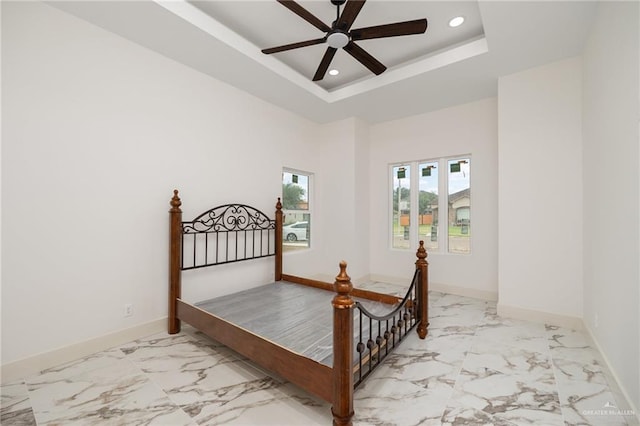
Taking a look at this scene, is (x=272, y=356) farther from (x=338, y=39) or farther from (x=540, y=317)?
(x=540, y=317)

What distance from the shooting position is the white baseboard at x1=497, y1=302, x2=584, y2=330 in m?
2.73

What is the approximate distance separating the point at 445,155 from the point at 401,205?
1.05 metres

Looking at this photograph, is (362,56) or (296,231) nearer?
(362,56)

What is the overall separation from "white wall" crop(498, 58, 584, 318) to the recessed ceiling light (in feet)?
3.40

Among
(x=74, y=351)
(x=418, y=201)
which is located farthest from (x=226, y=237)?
(x=418, y=201)

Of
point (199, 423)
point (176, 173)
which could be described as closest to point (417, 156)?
point (176, 173)

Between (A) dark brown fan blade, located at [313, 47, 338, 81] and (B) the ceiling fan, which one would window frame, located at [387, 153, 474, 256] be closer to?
(A) dark brown fan blade, located at [313, 47, 338, 81]

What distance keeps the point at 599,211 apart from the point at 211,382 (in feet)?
10.8

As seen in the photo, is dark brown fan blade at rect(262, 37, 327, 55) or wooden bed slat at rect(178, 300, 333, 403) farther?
dark brown fan blade at rect(262, 37, 327, 55)

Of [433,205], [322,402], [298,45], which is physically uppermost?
[298,45]

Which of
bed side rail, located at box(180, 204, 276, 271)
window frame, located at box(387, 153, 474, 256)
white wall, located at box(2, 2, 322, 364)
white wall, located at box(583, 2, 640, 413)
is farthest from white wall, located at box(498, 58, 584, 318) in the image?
white wall, located at box(2, 2, 322, 364)

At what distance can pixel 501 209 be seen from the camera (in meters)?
3.14

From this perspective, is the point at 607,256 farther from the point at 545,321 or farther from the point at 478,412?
the point at 478,412

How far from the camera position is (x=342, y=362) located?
4.61 feet
